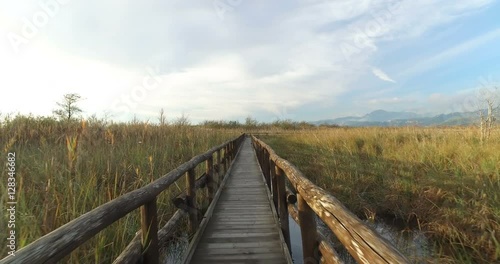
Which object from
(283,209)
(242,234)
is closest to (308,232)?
(283,209)

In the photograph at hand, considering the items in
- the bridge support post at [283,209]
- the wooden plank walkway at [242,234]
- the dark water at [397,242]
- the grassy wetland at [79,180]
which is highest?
the grassy wetland at [79,180]

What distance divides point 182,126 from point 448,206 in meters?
8.94

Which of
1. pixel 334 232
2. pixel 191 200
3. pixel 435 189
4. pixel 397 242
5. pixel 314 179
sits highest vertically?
pixel 334 232

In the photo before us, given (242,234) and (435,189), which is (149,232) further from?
(435,189)

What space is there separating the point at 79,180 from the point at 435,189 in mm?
5594

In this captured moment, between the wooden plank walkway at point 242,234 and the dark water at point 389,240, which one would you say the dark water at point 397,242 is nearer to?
the dark water at point 389,240

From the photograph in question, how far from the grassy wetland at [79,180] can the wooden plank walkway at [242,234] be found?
2.73 ft

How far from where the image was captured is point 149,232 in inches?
86.8

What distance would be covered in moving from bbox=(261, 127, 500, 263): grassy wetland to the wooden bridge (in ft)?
5.69

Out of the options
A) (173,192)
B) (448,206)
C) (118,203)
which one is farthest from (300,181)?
(448,206)

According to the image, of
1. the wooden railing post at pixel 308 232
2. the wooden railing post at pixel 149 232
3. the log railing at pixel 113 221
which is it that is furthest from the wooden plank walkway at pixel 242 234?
the wooden railing post at pixel 149 232

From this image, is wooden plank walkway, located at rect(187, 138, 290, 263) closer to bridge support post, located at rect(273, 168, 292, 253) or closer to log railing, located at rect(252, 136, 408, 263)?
bridge support post, located at rect(273, 168, 292, 253)

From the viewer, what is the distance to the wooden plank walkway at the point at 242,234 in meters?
3.15

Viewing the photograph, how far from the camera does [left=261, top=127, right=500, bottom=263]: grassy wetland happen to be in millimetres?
3729
